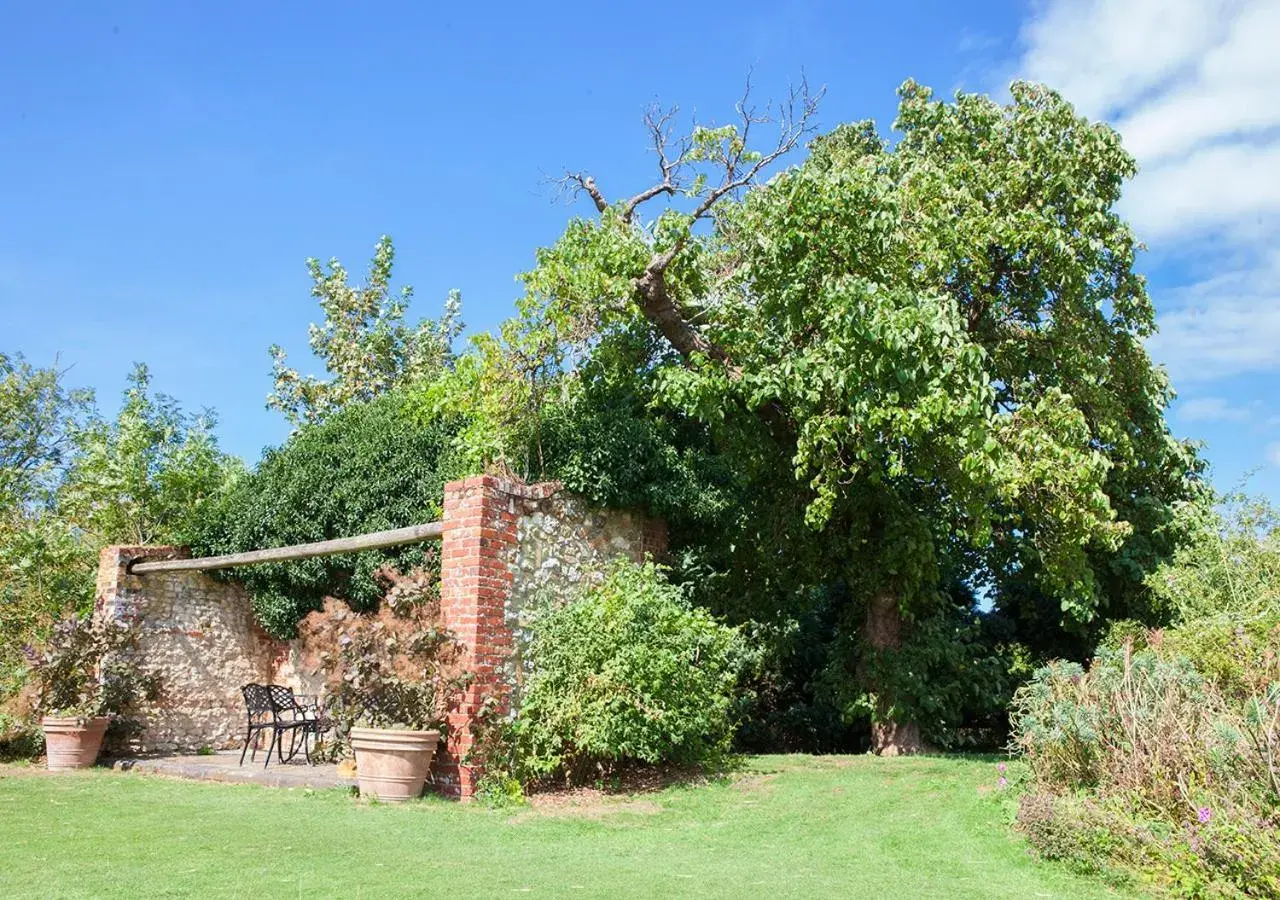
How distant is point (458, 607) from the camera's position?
27.5 ft

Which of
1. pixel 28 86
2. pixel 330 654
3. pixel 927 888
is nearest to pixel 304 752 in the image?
pixel 330 654

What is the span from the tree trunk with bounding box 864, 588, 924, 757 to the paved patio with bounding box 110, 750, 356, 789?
21.1 ft

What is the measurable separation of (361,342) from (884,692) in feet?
53.3

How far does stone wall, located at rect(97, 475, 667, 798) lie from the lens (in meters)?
8.30

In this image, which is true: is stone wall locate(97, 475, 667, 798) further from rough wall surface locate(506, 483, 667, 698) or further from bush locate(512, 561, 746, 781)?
bush locate(512, 561, 746, 781)

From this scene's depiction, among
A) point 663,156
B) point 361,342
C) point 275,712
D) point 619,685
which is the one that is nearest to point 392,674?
point 619,685

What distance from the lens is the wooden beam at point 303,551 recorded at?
8938 mm

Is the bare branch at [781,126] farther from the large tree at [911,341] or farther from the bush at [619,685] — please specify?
the bush at [619,685]

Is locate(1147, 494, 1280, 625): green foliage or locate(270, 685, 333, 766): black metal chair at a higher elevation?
locate(1147, 494, 1280, 625): green foliage

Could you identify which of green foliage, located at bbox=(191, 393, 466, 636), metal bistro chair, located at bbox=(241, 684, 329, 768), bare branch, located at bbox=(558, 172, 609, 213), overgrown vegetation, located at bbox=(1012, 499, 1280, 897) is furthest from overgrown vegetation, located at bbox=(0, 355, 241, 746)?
overgrown vegetation, located at bbox=(1012, 499, 1280, 897)

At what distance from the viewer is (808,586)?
13.1 m

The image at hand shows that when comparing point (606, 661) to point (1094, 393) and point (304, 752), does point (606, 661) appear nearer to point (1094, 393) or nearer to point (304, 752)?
point (304, 752)

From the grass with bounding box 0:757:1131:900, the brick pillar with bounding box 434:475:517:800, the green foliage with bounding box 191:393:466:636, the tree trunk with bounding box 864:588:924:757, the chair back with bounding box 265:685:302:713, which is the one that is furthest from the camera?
the tree trunk with bounding box 864:588:924:757

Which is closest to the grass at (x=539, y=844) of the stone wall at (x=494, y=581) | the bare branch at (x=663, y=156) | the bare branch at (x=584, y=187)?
the stone wall at (x=494, y=581)
